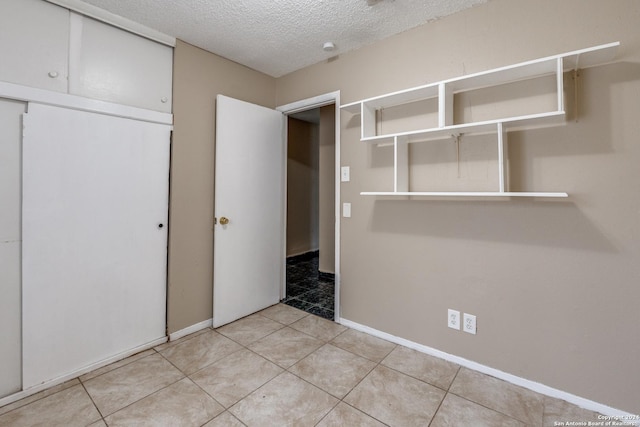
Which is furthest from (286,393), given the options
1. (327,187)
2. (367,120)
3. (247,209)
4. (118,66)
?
(327,187)

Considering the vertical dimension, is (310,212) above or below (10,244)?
above

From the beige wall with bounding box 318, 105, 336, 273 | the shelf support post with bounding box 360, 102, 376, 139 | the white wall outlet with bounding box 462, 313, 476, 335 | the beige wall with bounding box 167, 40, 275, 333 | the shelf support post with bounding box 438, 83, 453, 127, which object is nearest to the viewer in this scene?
the shelf support post with bounding box 438, 83, 453, 127

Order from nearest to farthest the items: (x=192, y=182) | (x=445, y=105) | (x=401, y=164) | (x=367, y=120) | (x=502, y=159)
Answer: (x=502, y=159)
(x=445, y=105)
(x=401, y=164)
(x=367, y=120)
(x=192, y=182)

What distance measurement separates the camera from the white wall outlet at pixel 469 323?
2.02 metres

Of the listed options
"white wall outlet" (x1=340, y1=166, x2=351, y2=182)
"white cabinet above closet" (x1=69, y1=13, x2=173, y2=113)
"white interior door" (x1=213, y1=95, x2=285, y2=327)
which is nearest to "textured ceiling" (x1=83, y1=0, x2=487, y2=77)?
"white cabinet above closet" (x1=69, y1=13, x2=173, y2=113)

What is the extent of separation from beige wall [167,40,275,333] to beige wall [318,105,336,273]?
163 centimetres

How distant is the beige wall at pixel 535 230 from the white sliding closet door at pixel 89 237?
69.9 inches

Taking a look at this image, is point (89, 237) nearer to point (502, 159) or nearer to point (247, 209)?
point (247, 209)

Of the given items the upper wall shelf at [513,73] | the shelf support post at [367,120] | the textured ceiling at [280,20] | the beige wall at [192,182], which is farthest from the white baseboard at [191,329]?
the textured ceiling at [280,20]

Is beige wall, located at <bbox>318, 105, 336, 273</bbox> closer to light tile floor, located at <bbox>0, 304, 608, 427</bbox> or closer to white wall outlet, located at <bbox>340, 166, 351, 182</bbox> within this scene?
white wall outlet, located at <bbox>340, 166, 351, 182</bbox>

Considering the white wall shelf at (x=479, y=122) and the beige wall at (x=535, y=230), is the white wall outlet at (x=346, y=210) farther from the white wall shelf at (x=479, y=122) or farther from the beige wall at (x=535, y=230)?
the white wall shelf at (x=479, y=122)

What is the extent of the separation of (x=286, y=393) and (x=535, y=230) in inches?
70.5

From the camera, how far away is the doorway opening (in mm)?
3551

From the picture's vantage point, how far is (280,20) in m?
2.13
